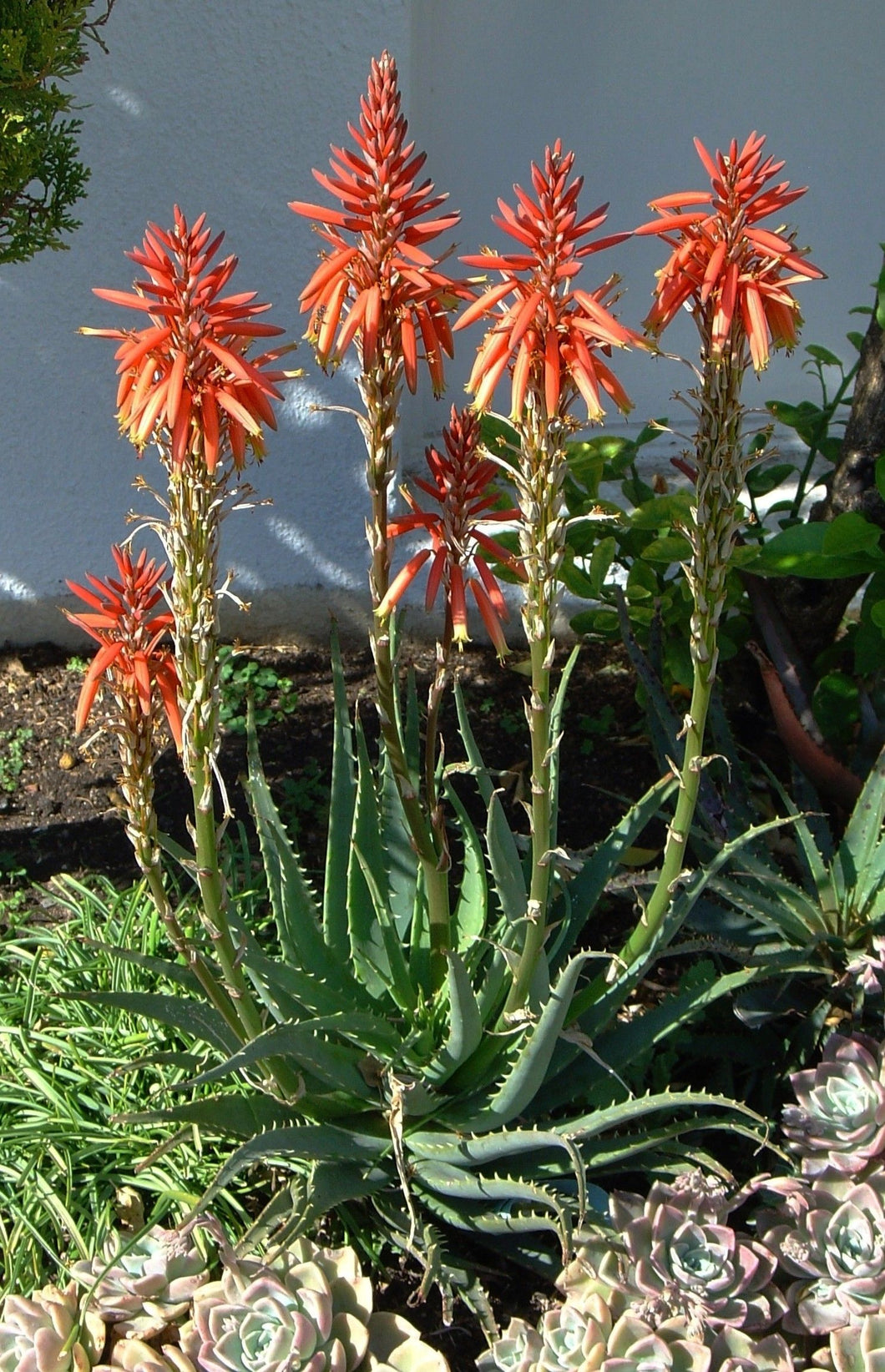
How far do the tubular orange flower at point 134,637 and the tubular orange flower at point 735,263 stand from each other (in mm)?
733

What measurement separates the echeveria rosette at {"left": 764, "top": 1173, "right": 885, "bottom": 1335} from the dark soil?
1126 mm

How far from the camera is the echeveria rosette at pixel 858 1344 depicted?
188cm

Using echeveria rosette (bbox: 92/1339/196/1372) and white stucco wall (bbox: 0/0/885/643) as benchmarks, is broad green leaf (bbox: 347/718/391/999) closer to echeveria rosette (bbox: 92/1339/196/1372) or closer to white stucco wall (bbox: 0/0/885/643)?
echeveria rosette (bbox: 92/1339/196/1372)

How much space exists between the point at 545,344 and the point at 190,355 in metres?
0.41

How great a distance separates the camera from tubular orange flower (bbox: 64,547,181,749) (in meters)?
1.49

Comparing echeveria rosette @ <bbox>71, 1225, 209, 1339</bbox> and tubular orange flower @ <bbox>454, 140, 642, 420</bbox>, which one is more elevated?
tubular orange flower @ <bbox>454, 140, 642, 420</bbox>

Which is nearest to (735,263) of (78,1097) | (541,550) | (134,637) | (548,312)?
(548,312)

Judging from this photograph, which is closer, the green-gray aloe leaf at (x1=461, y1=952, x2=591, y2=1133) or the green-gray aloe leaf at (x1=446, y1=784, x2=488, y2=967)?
the green-gray aloe leaf at (x1=461, y1=952, x2=591, y2=1133)

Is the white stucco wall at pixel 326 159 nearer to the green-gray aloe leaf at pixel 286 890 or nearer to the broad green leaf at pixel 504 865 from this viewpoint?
the green-gray aloe leaf at pixel 286 890

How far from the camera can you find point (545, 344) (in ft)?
4.41

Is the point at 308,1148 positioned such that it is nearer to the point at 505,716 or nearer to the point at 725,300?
the point at 725,300

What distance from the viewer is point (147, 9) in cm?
328

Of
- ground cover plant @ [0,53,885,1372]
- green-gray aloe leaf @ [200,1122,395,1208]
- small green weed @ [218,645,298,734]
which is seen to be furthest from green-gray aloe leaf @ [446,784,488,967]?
small green weed @ [218,645,298,734]

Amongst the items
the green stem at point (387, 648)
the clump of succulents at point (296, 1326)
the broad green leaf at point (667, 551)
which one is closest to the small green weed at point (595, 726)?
the broad green leaf at point (667, 551)
